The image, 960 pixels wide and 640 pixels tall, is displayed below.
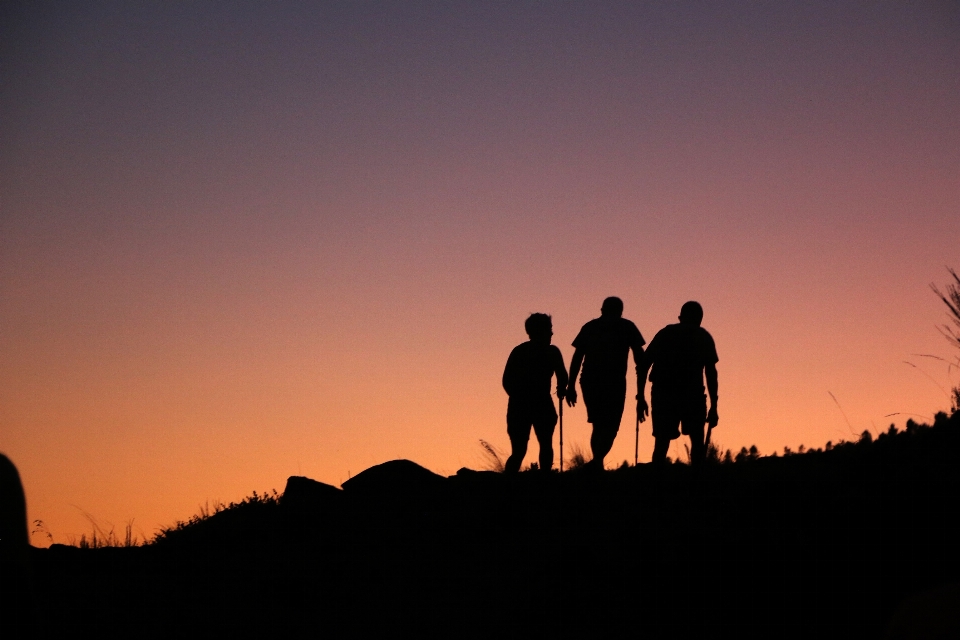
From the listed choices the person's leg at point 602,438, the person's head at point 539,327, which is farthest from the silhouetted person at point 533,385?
the person's leg at point 602,438

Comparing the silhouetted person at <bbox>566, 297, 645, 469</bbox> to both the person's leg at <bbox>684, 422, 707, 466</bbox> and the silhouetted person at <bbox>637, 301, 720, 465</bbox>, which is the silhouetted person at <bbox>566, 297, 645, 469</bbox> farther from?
the person's leg at <bbox>684, 422, 707, 466</bbox>

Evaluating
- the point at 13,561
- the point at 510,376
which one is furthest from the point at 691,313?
the point at 13,561

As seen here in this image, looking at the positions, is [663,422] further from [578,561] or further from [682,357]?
[578,561]

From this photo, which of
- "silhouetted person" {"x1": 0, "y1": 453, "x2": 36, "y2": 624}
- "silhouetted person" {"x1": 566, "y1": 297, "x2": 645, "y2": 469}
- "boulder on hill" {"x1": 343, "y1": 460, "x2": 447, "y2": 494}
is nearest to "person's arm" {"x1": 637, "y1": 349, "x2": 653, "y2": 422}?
"silhouetted person" {"x1": 566, "y1": 297, "x2": 645, "y2": 469}

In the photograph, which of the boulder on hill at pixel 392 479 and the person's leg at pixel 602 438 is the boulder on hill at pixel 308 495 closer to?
the boulder on hill at pixel 392 479

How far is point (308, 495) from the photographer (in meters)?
14.8

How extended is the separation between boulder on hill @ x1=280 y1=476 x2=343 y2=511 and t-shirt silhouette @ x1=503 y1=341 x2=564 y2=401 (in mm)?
3002

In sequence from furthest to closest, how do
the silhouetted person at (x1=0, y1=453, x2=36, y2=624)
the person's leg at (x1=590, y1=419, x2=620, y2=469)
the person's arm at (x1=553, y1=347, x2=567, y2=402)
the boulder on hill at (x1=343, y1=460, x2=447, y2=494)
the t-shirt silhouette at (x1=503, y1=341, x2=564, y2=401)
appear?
the boulder on hill at (x1=343, y1=460, x2=447, y2=494)
the person's arm at (x1=553, y1=347, x2=567, y2=402)
the t-shirt silhouette at (x1=503, y1=341, x2=564, y2=401)
the person's leg at (x1=590, y1=419, x2=620, y2=469)
the silhouetted person at (x1=0, y1=453, x2=36, y2=624)

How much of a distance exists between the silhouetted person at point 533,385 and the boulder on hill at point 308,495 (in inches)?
107

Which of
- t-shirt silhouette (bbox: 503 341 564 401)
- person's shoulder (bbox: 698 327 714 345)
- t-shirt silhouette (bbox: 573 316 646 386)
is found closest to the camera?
person's shoulder (bbox: 698 327 714 345)

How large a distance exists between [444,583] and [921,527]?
4.03 m

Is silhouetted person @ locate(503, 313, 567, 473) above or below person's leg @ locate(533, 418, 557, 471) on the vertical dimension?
above

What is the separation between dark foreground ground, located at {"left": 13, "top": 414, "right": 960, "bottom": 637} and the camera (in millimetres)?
8695

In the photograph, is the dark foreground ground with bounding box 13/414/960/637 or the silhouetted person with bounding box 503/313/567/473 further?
the silhouetted person with bounding box 503/313/567/473
